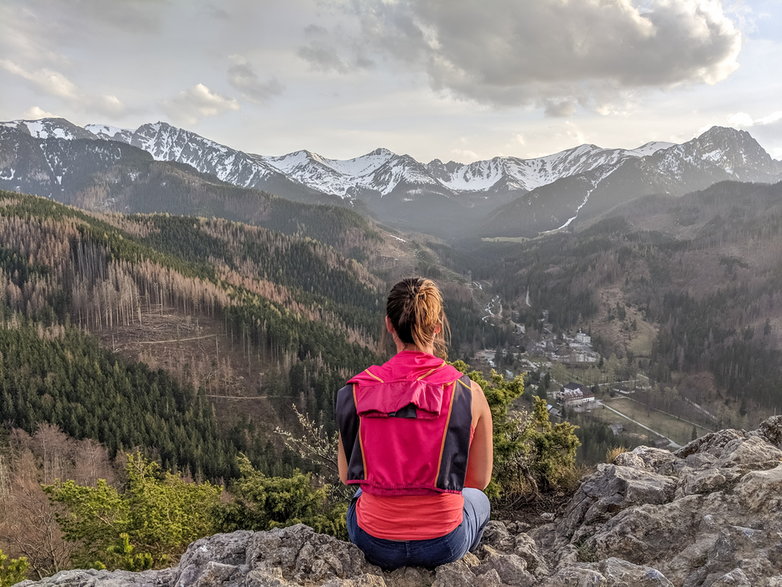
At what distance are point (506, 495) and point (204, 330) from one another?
132m

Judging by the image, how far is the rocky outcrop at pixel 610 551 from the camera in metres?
5.68

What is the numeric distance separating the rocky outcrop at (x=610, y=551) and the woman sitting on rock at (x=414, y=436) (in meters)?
1.01

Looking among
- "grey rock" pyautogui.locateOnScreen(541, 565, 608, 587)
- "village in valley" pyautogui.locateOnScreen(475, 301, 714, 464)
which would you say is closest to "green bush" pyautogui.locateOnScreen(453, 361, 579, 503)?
"grey rock" pyautogui.locateOnScreen(541, 565, 608, 587)

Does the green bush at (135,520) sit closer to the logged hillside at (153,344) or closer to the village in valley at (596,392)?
the logged hillside at (153,344)

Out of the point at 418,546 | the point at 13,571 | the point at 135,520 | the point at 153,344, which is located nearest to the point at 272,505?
the point at 418,546

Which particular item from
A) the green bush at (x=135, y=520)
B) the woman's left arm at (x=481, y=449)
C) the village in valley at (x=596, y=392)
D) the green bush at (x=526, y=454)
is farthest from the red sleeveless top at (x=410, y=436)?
the village in valley at (x=596, y=392)

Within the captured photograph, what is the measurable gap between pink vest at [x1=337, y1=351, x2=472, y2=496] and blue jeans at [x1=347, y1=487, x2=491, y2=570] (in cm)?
94

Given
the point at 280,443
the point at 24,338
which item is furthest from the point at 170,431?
the point at 24,338

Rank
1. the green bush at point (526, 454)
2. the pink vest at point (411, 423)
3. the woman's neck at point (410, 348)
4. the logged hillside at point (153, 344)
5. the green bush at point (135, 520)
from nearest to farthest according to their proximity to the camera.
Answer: the pink vest at point (411, 423), the woman's neck at point (410, 348), the green bush at point (526, 454), the green bush at point (135, 520), the logged hillside at point (153, 344)

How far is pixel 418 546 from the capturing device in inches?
214

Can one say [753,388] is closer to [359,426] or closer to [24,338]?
[359,426]

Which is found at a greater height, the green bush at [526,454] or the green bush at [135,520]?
the green bush at [526,454]

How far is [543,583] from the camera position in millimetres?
6020

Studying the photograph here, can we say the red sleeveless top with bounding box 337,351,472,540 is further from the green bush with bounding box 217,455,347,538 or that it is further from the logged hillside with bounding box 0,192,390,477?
the logged hillside with bounding box 0,192,390,477
